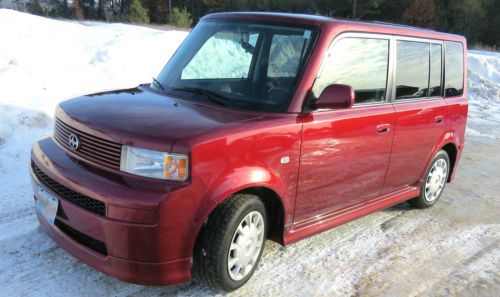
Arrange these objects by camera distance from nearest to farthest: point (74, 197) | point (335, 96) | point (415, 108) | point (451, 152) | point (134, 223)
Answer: point (134, 223)
point (74, 197)
point (335, 96)
point (415, 108)
point (451, 152)

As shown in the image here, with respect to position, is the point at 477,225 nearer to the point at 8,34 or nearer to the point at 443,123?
the point at 443,123

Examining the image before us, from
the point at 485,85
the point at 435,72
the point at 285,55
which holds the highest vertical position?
the point at 285,55

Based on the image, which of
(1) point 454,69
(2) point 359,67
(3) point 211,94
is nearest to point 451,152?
(1) point 454,69

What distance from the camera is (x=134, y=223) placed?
8.75 feet

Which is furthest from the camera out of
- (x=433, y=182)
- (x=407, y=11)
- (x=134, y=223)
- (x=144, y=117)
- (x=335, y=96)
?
(x=407, y=11)

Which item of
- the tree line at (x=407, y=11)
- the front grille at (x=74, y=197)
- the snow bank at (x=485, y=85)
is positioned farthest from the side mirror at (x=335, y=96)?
the tree line at (x=407, y=11)

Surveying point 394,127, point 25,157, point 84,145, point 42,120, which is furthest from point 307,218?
point 42,120

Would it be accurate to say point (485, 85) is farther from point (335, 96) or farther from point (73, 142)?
point (73, 142)

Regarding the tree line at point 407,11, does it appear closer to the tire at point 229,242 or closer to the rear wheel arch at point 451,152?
the rear wheel arch at point 451,152

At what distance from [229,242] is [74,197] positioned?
101 centimetres

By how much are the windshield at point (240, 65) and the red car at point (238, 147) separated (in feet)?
0.04

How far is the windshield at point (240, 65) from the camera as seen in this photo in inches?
138

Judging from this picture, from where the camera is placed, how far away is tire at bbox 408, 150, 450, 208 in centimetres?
517

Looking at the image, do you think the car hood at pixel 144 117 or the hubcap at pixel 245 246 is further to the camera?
the hubcap at pixel 245 246
